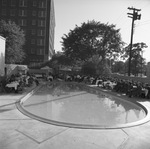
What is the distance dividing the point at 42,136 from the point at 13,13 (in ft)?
151

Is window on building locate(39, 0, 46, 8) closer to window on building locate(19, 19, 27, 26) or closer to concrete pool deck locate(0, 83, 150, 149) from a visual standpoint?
window on building locate(19, 19, 27, 26)

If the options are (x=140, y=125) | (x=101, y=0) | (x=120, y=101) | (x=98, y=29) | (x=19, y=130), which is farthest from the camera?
(x=98, y=29)

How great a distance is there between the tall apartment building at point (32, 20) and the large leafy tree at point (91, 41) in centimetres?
1802

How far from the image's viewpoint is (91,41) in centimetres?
2722

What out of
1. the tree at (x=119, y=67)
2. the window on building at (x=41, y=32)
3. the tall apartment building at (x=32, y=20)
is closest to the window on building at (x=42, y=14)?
the tall apartment building at (x=32, y=20)

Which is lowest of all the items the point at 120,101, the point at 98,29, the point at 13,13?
the point at 120,101

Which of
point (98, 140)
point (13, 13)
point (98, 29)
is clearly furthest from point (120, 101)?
point (13, 13)

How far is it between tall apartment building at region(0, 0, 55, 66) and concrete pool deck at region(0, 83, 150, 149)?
128 ft

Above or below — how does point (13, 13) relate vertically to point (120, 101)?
above

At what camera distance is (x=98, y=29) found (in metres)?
26.6

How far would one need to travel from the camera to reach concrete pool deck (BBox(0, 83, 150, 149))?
356 cm

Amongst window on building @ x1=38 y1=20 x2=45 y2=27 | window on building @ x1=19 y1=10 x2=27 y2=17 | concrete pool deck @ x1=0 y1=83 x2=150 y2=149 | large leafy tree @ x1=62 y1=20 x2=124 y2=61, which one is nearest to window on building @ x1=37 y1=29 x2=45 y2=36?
window on building @ x1=38 y1=20 x2=45 y2=27

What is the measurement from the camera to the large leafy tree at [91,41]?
26.2 m

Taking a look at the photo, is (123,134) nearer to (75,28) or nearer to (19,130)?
(19,130)
